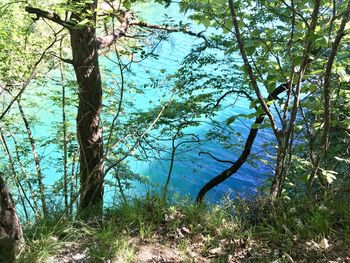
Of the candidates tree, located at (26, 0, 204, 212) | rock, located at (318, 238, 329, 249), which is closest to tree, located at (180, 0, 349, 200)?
rock, located at (318, 238, 329, 249)

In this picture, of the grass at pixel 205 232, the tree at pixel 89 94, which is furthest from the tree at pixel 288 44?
the tree at pixel 89 94

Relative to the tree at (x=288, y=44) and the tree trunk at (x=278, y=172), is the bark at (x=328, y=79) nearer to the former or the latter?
the tree at (x=288, y=44)

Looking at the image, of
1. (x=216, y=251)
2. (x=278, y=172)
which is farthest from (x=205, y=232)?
(x=278, y=172)

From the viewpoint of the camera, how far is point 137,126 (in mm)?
6188

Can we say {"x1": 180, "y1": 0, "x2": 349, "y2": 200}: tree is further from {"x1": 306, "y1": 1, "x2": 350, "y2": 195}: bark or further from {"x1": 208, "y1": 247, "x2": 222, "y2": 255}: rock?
{"x1": 208, "y1": 247, "x2": 222, "y2": 255}: rock

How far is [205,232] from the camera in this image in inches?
115

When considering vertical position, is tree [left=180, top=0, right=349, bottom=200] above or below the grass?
above

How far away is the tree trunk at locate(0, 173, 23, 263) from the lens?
7.61ft

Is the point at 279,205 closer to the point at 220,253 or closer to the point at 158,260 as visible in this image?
the point at 220,253

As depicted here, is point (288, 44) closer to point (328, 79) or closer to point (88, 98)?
point (328, 79)

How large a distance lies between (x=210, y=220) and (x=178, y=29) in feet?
13.0

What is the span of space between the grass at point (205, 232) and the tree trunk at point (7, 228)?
0.32 feet

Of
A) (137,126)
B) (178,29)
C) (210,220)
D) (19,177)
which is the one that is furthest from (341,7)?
(19,177)

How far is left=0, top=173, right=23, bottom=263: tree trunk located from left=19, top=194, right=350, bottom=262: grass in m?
0.10
